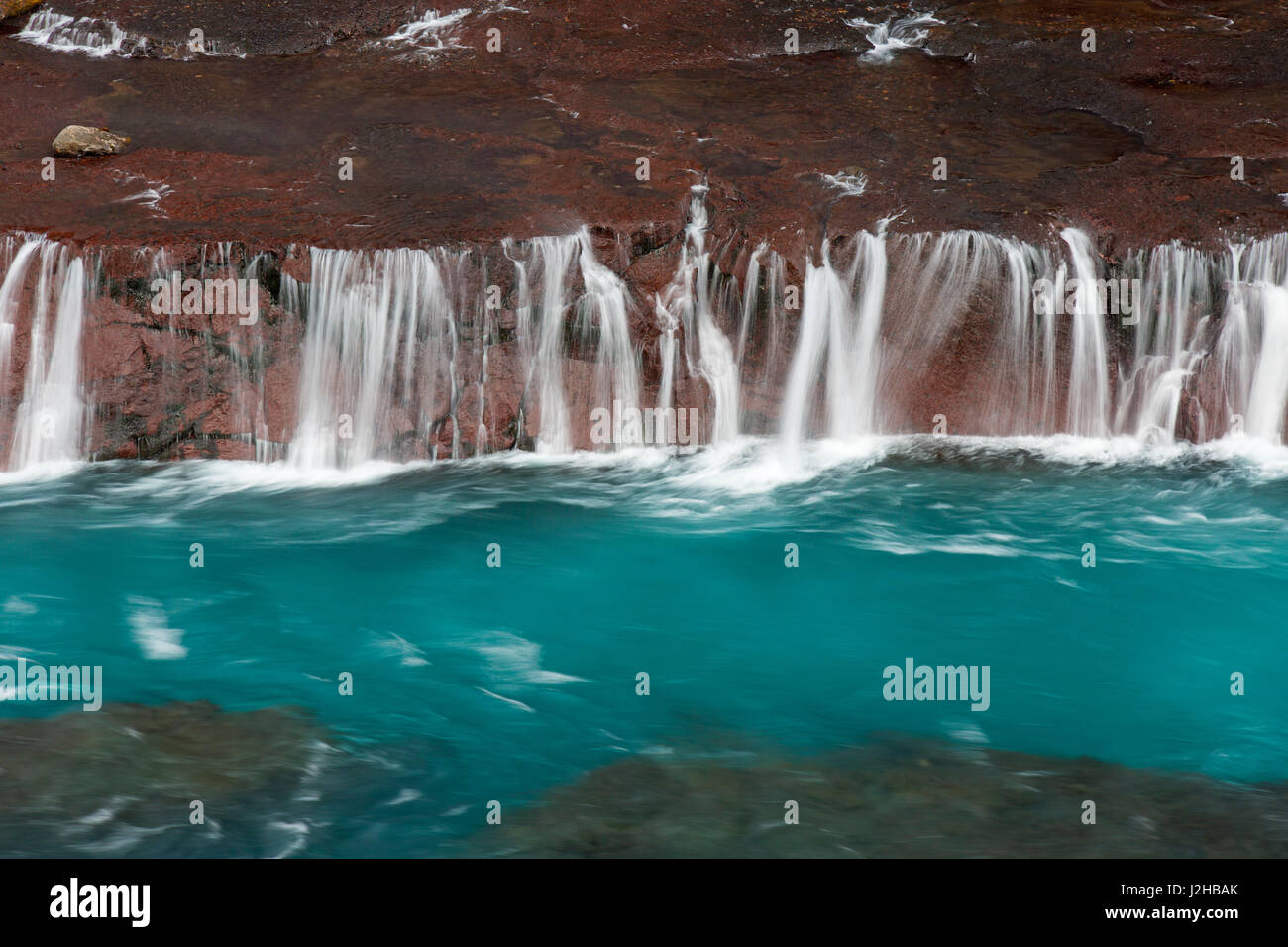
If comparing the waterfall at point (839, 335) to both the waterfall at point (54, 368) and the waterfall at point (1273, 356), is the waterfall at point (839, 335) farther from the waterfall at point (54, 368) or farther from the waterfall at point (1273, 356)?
the waterfall at point (54, 368)

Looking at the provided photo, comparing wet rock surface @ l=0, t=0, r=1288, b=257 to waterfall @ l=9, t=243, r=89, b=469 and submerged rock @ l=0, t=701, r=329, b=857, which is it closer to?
waterfall @ l=9, t=243, r=89, b=469

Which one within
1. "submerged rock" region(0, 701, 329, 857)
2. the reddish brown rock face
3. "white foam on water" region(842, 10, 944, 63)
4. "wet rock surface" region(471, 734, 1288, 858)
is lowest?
"wet rock surface" region(471, 734, 1288, 858)

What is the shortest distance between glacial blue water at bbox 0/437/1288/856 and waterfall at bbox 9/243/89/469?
11.8 inches

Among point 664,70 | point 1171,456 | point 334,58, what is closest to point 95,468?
point 334,58

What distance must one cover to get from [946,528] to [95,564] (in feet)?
21.8

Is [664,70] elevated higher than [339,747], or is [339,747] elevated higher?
[664,70]

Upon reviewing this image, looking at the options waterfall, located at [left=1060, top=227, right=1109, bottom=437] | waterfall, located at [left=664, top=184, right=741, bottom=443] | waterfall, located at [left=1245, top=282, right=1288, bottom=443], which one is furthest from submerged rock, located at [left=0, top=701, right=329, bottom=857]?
waterfall, located at [left=1245, top=282, right=1288, bottom=443]

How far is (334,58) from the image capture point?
16.3 m

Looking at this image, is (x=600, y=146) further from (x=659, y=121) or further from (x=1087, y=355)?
(x=1087, y=355)

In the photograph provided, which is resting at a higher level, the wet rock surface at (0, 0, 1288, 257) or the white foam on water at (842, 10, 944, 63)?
the white foam on water at (842, 10, 944, 63)

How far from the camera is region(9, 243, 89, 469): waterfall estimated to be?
472 inches

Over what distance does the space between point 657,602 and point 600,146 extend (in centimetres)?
554

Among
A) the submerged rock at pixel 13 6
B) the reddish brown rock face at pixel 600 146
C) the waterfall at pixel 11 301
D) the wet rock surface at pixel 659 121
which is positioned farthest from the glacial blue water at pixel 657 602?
the submerged rock at pixel 13 6

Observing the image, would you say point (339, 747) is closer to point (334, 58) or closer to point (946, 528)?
point (946, 528)
